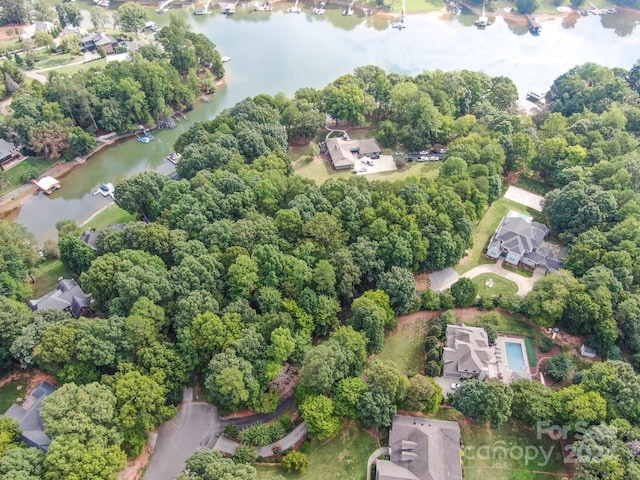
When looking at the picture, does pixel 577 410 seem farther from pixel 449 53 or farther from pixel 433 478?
pixel 449 53

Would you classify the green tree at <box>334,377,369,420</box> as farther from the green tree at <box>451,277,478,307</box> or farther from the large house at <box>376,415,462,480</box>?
the green tree at <box>451,277,478,307</box>

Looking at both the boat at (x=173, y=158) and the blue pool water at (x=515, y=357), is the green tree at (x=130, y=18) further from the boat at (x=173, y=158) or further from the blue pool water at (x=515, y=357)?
the blue pool water at (x=515, y=357)

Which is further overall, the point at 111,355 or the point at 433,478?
the point at 111,355

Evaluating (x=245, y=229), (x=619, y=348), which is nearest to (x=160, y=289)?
(x=245, y=229)

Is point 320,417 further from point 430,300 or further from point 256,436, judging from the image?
point 430,300

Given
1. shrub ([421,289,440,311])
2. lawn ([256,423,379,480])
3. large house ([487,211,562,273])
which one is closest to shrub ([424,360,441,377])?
shrub ([421,289,440,311])

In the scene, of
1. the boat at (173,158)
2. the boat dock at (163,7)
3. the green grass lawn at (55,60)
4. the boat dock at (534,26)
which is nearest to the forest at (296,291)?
the boat at (173,158)

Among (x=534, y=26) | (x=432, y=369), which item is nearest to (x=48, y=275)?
(x=432, y=369)
